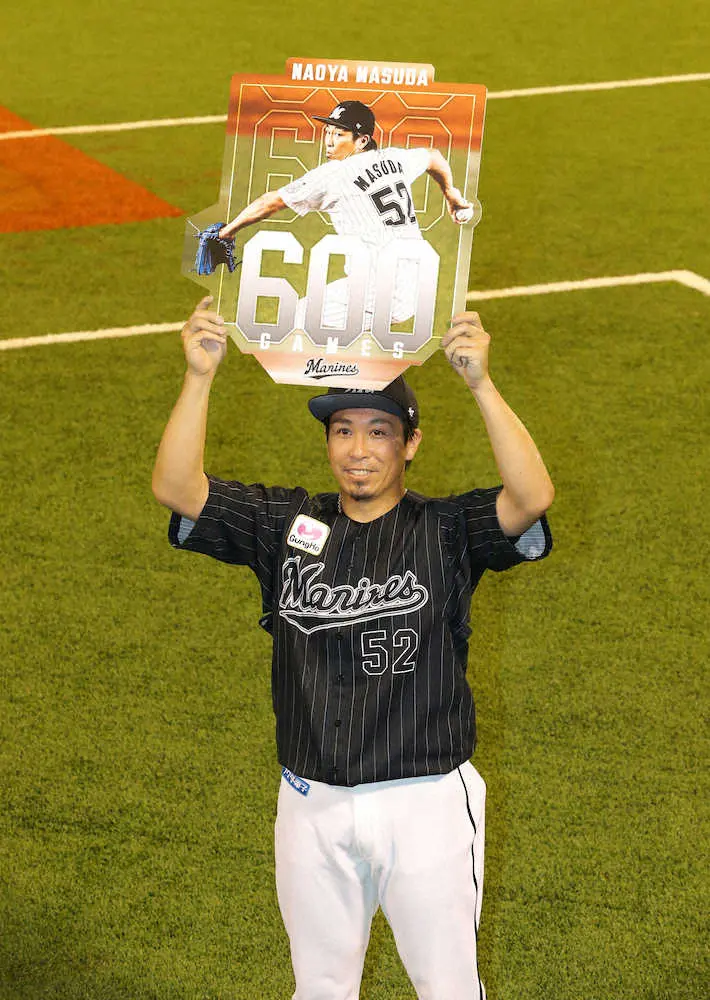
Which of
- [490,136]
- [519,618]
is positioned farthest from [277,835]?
[490,136]

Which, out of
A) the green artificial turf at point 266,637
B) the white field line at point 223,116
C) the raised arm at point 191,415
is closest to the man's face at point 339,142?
the raised arm at point 191,415

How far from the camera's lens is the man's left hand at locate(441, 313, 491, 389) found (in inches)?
112

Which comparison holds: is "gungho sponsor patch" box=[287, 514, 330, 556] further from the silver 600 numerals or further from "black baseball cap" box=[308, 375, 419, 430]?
the silver 600 numerals

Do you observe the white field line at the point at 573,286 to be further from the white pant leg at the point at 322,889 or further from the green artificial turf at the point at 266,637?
the white pant leg at the point at 322,889

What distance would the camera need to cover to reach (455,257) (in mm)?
2898

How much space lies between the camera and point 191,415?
118 inches

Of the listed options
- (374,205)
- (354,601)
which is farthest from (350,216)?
(354,601)

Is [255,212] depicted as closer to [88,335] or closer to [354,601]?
[354,601]

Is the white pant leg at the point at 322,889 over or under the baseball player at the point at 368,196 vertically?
under

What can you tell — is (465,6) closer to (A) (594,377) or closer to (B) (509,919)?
(A) (594,377)

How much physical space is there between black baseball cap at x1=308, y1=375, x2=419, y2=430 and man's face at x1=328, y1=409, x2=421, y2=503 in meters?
0.02

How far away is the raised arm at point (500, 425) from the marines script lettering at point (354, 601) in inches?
12.4

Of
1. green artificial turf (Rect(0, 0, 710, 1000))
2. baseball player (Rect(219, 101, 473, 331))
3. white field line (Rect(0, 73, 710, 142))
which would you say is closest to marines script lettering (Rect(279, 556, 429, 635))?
baseball player (Rect(219, 101, 473, 331))

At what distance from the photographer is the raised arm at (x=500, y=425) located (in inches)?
113
